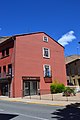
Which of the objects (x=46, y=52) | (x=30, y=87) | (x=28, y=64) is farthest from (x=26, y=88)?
(x=46, y=52)

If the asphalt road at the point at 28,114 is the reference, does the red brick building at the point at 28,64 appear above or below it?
above

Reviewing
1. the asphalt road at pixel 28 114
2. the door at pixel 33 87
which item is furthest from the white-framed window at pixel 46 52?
the asphalt road at pixel 28 114

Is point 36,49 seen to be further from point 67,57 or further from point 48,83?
point 67,57

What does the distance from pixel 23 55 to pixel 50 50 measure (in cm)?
567

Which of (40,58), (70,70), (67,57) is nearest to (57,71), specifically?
(40,58)

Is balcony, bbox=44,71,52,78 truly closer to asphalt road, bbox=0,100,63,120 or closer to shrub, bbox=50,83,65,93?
shrub, bbox=50,83,65,93

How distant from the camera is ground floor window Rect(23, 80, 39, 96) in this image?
109ft

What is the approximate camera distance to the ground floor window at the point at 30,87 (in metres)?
33.2

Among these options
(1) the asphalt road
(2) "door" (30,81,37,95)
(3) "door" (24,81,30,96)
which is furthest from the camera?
(2) "door" (30,81,37,95)

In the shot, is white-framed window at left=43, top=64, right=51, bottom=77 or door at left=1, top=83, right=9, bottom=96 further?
white-framed window at left=43, top=64, right=51, bottom=77

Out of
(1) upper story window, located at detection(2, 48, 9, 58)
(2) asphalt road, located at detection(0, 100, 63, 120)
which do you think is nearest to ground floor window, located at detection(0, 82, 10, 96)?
(1) upper story window, located at detection(2, 48, 9, 58)

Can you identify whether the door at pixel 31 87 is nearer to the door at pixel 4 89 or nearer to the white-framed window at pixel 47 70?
the white-framed window at pixel 47 70

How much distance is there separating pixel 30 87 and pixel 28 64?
339 cm

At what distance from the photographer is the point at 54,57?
125 feet
